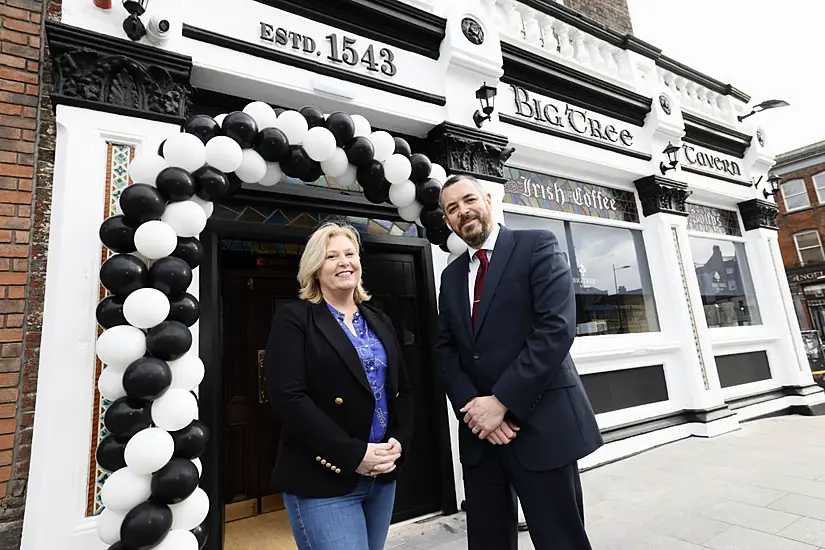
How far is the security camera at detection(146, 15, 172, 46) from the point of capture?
9.72ft

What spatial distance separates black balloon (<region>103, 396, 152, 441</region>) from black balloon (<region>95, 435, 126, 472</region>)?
41 mm

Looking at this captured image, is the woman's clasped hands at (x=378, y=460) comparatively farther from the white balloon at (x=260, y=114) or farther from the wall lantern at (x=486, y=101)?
the wall lantern at (x=486, y=101)

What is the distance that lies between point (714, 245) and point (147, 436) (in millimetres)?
8863

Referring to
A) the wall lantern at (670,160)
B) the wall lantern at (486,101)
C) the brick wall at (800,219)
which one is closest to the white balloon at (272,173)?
the wall lantern at (486,101)

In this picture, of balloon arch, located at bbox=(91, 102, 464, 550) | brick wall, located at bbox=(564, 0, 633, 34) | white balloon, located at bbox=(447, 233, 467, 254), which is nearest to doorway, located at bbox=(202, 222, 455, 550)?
white balloon, located at bbox=(447, 233, 467, 254)

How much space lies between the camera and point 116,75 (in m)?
2.88

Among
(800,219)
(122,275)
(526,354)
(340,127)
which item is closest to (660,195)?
(340,127)

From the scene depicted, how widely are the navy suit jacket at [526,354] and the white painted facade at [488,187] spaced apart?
83.7 inches

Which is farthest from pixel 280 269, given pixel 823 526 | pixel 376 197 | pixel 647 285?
pixel 647 285

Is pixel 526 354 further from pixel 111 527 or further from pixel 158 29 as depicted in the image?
pixel 158 29

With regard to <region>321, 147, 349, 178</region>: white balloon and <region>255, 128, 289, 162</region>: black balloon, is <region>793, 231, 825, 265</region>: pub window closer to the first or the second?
<region>321, 147, 349, 178</region>: white balloon

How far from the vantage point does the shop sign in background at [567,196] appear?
5.32m

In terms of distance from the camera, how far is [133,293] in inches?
80.7

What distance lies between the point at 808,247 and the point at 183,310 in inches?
1168
